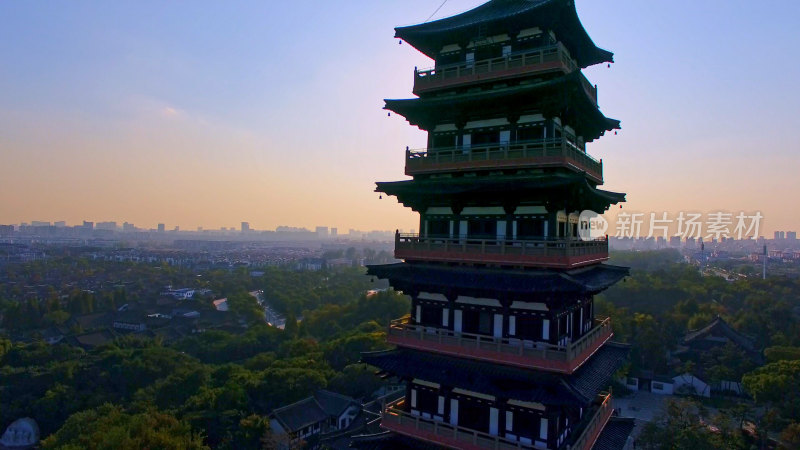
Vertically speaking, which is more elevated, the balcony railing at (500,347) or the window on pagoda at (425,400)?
the balcony railing at (500,347)

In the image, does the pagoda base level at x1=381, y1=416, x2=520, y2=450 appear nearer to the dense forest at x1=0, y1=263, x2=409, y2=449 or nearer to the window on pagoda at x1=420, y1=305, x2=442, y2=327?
the window on pagoda at x1=420, y1=305, x2=442, y2=327

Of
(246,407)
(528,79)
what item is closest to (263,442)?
→ (246,407)

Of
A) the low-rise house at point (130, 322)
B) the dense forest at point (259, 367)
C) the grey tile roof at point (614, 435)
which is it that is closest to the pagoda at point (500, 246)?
the grey tile roof at point (614, 435)

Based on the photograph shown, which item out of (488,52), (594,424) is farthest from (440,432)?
(488,52)

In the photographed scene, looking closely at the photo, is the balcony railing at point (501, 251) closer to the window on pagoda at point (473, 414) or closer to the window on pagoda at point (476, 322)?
the window on pagoda at point (476, 322)

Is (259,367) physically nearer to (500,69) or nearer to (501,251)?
(501,251)
